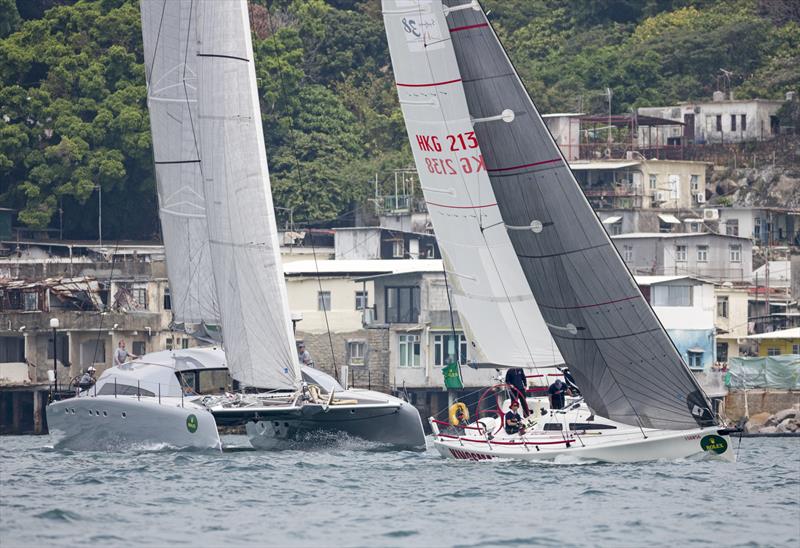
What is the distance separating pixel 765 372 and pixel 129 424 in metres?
27.3

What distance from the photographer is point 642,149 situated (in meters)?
82.8

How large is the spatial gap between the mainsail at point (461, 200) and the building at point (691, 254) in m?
35.6

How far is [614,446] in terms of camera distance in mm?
32688

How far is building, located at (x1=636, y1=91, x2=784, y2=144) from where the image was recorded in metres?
83.3

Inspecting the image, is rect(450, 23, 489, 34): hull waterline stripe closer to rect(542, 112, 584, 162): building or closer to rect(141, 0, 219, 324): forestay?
rect(141, 0, 219, 324): forestay

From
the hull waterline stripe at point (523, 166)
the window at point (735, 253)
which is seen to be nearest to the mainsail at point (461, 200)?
the hull waterline stripe at point (523, 166)

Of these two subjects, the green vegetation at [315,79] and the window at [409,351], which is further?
the green vegetation at [315,79]

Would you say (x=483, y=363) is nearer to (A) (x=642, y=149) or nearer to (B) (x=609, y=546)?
(B) (x=609, y=546)

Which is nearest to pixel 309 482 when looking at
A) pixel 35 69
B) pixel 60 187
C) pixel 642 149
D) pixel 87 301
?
pixel 87 301

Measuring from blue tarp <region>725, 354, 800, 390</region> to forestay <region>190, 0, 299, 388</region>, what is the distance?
2542cm

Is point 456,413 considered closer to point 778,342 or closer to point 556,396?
point 556,396

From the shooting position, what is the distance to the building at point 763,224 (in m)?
77.1

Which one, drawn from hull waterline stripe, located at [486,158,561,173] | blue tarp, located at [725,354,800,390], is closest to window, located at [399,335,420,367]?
blue tarp, located at [725,354,800,390]

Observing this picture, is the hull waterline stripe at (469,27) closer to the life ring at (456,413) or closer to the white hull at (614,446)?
the life ring at (456,413)
